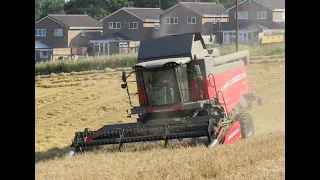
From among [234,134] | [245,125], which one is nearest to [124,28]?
[245,125]

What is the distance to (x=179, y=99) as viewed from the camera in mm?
12688

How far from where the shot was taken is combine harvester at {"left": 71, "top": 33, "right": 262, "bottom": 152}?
1188 cm

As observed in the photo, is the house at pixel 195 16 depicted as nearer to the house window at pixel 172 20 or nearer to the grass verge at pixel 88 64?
the house window at pixel 172 20

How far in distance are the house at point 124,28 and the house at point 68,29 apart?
116 cm

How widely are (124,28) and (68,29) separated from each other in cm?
550

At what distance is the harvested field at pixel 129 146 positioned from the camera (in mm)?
8391

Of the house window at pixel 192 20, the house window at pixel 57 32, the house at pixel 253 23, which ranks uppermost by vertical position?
the house window at pixel 192 20

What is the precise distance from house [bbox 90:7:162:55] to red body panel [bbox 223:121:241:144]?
41.5 meters

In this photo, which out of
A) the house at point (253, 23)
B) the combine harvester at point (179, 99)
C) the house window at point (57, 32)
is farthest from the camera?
the house window at point (57, 32)

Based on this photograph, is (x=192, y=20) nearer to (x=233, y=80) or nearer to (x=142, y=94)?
(x=233, y=80)

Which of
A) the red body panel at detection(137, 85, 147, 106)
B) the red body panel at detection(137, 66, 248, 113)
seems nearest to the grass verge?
the red body panel at detection(137, 66, 248, 113)

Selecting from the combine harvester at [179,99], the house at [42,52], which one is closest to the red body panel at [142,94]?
the combine harvester at [179,99]

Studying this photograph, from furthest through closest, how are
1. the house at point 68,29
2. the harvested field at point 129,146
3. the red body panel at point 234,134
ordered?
the house at point 68,29
the red body panel at point 234,134
the harvested field at point 129,146
